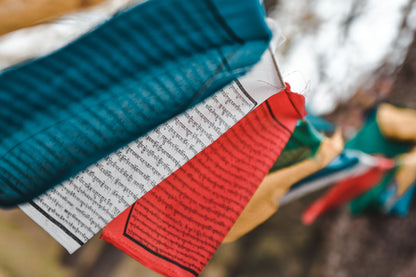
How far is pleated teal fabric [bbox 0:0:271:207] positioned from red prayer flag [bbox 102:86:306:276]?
12cm

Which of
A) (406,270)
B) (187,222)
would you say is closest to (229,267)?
(406,270)

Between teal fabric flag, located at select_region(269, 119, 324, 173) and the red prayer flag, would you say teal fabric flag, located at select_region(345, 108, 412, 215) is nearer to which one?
teal fabric flag, located at select_region(269, 119, 324, 173)

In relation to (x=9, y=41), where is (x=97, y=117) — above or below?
below

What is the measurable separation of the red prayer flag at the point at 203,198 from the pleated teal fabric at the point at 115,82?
0.39 ft

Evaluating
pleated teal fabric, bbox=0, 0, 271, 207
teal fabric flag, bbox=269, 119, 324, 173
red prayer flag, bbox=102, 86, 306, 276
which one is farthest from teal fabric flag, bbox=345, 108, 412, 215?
pleated teal fabric, bbox=0, 0, 271, 207

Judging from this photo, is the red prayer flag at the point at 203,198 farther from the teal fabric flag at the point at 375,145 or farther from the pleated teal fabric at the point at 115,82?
the teal fabric flag at the point at 375,145

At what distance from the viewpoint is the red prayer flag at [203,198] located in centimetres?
51

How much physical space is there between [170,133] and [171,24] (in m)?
0.15

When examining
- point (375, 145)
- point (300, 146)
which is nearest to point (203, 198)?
point (300, 146)

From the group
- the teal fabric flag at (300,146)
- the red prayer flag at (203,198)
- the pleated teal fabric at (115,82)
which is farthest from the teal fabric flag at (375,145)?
the pleated teal fabric at (115,82)

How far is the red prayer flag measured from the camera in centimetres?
51

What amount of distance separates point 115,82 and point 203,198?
0.83 ft

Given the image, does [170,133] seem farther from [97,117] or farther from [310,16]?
[310,16]

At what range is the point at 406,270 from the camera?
205 cm
